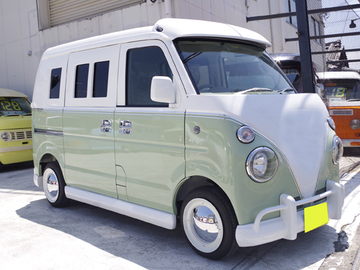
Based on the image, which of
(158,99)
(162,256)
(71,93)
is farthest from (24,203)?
(158,99)

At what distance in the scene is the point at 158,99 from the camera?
3.35m

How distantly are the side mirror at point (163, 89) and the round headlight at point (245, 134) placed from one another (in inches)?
28.6

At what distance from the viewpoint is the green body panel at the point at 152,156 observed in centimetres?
342

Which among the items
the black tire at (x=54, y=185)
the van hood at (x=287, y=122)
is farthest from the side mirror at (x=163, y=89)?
the black tire at (x=54, y=185)

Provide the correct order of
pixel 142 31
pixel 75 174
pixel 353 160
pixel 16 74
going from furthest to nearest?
1. pixel 16 74
2. pixel 353 160
3. pixel 75 174
4. pixel 142 31

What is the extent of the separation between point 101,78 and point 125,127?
2.47ft

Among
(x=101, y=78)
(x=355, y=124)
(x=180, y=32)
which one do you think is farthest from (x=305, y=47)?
(x=101, y=78)

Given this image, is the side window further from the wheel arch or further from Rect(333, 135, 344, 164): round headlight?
Rect(333, 135, 344, 164): round headlight

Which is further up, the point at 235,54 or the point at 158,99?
the point at 235,54

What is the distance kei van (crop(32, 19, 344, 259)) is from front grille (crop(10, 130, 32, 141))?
444cm

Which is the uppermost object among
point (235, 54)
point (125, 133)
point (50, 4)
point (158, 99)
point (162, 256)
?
point (50, 4)

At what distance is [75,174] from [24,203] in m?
1.55

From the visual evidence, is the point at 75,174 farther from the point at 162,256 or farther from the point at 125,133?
the point at 162,256

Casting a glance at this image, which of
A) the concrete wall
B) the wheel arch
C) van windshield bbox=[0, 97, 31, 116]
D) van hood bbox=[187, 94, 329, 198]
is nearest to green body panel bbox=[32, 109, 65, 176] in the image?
the wheel arch
